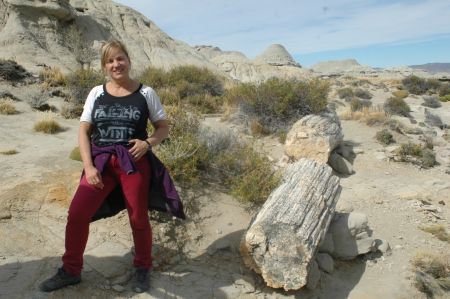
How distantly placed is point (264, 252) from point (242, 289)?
47 centimetres

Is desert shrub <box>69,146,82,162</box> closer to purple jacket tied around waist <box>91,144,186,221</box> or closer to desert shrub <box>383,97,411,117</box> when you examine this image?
purple jacket tied around waist <box>91,144,186,221</box>

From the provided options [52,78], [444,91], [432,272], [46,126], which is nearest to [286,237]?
[432,272]

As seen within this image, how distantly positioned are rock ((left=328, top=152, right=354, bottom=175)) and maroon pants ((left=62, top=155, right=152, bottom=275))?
5.90 meters

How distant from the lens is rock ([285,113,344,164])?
8.21 m

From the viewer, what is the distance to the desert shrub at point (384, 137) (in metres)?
9.96

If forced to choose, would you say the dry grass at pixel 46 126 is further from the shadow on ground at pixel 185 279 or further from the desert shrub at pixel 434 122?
the desert shrub at pixel 434 122

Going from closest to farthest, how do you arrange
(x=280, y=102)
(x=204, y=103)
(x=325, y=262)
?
1. (x=325, y=262)
2. (x=280, y=102)
3. (x=204, y=103)

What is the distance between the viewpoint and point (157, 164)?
339 cm

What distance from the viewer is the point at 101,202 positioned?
10.5 ft

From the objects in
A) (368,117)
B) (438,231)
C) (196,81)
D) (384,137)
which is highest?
(196,81)

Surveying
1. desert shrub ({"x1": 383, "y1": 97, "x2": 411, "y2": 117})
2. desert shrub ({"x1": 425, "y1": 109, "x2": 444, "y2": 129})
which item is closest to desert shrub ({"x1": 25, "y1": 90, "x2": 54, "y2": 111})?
desert shrub ({"x1": 383, "y1": 97, "x2": 411, "y2": 117})

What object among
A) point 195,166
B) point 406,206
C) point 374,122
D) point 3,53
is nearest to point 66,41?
point 3,53

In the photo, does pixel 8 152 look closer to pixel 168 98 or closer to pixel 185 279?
pixel 185 279

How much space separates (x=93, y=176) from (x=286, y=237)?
2.02m
